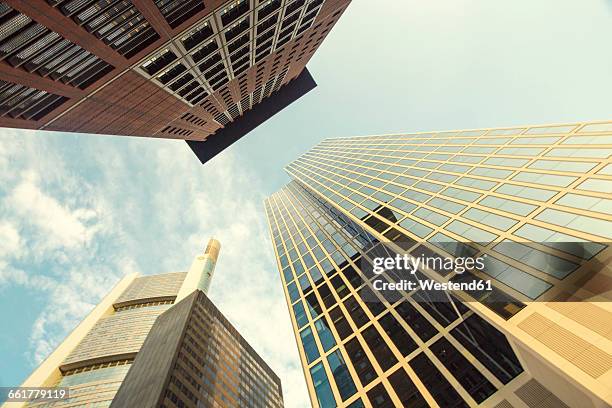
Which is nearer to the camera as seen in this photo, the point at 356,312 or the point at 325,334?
the point at 325,334

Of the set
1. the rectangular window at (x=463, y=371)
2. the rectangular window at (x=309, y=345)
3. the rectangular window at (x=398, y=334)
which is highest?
the rectangular window at (x=309, y=345)

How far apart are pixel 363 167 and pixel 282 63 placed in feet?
102

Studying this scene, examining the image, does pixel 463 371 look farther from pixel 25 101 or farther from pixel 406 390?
pixel 25 101

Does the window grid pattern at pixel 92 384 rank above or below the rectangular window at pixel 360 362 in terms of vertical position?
below

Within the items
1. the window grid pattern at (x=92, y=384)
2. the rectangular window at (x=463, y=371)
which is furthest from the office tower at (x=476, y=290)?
the window grid pattern at (x=92, y=384)

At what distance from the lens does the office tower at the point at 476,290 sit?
18.1m

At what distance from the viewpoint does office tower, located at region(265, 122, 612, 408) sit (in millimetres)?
18062

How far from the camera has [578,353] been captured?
607 inches

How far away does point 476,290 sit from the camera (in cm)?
2380

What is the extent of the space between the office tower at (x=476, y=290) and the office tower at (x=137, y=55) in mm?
27733

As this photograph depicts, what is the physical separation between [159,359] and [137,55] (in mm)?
63237

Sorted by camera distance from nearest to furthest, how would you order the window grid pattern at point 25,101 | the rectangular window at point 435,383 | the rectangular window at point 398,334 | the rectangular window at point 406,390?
the window grid pattern at point 25,101 < the rectangular window at point 435,383 < the rectangular window at point 406,390 < the rectangular window at point 398,334

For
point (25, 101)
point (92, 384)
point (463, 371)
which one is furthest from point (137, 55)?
point (92, 384)

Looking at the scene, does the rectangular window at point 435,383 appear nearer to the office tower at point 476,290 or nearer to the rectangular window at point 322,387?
the office tower at point 476,290
